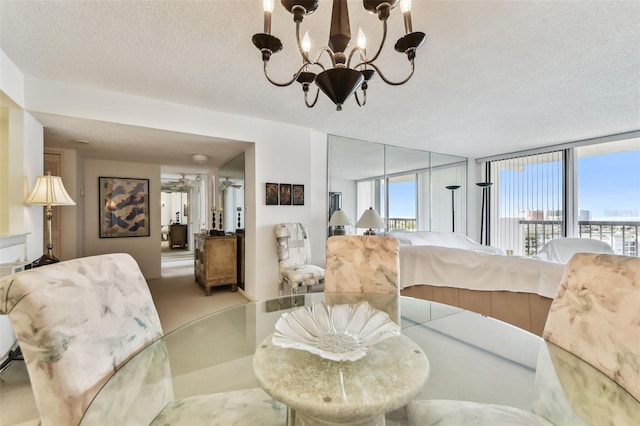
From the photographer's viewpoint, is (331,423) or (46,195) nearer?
(331,423)

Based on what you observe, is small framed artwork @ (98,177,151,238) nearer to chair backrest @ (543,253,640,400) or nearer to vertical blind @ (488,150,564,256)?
chair backrest @ (543,253,640,400)

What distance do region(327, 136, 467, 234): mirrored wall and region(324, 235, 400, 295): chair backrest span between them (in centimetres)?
219

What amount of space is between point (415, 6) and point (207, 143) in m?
2.81

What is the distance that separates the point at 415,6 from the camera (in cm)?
156

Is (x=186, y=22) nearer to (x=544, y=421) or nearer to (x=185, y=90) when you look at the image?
(x=185, y=90)

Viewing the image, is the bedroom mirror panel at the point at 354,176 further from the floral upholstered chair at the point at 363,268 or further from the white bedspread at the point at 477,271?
the floral upholstered chair at the point at 363,268

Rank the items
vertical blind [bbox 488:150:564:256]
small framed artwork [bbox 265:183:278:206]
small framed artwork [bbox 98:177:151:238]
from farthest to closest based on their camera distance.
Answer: vertical blind [bbox 488:150:564:256] → small framed artwork [bbox 98:177:151:238] → small framed artwork [bbox 265:183:278:206]

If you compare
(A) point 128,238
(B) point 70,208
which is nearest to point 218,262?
(A) point 128,238

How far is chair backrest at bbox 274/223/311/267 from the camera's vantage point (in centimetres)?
346

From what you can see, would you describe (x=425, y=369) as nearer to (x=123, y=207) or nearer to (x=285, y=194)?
(x=285, y=194)

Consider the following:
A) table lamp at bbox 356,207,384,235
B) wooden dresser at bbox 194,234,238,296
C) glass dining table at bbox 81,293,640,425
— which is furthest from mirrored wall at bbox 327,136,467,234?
glass dining table at bbox 81,293,640,425

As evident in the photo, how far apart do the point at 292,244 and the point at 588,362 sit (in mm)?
2889

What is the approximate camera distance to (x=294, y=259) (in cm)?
353

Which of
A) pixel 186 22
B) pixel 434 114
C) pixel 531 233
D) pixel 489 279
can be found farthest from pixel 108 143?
pixel 531 233
